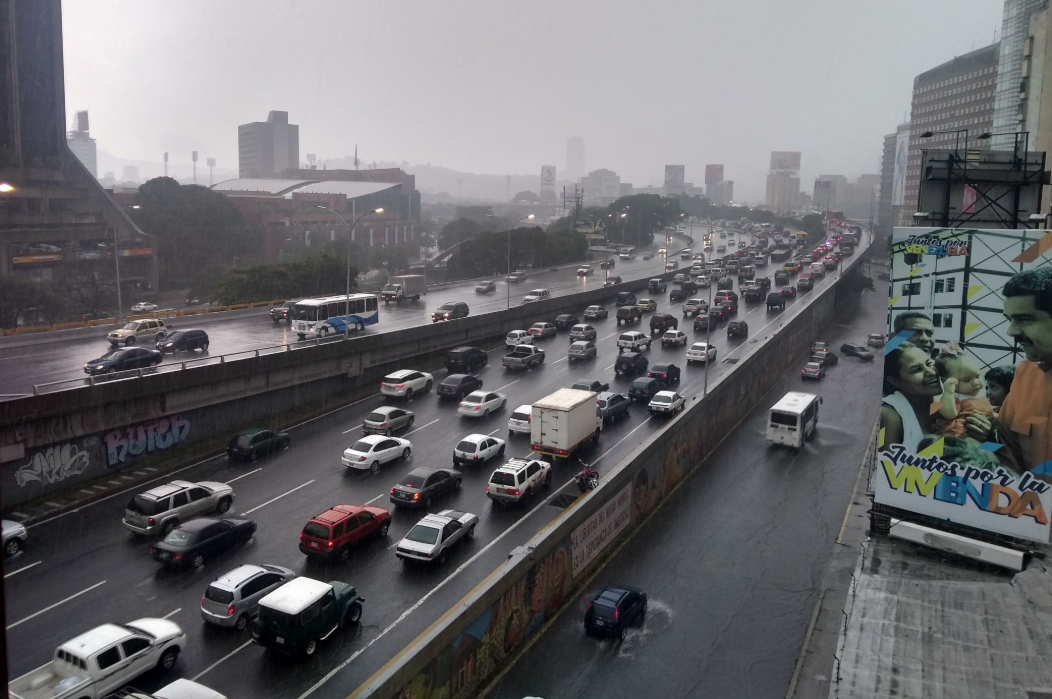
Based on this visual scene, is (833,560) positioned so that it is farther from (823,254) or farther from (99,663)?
(823,254)

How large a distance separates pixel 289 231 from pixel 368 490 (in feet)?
215

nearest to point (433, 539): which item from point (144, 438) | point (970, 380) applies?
point (144, 438)

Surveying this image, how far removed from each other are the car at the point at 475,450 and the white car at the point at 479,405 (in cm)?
360

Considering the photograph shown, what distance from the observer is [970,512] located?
16.8 meters

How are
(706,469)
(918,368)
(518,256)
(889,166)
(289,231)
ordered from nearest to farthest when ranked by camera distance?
(918,368) → (706,469) → (518,256) → (289,231) → (889,166)

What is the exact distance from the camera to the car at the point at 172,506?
57.2ft

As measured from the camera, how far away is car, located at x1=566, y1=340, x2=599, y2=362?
35.6 m

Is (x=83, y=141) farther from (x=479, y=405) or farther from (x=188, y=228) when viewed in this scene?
(x=479, y=405)

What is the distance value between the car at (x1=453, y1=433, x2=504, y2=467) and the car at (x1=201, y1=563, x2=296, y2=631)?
8.50 metres

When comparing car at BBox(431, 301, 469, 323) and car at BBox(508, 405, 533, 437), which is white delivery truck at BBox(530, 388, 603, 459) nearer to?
car at BBox(508, 405, 533, 437)

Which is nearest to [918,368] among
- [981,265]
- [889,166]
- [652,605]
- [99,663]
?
[981,265]

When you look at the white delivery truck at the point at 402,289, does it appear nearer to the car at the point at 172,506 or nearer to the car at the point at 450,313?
the car at the point at 450,313

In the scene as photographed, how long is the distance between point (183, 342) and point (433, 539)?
15.2 m

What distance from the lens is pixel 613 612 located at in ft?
48.8
